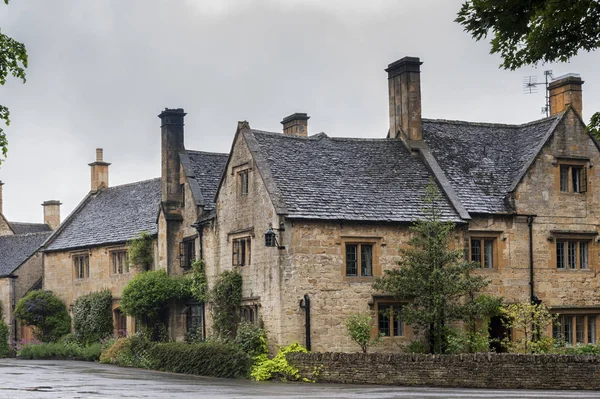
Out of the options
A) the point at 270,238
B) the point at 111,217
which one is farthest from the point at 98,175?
the point at 270,238

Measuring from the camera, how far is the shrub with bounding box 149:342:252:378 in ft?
116

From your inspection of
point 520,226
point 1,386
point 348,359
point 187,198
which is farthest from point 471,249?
point 1,386

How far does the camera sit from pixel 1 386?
2914 cm

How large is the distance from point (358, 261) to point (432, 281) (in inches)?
120

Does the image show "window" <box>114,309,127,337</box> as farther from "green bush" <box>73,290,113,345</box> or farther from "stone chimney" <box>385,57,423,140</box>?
"stone chimney" <box>385,57,423,140</box>

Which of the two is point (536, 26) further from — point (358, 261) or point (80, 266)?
point (80, 266)

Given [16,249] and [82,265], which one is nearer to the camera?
[82,265]

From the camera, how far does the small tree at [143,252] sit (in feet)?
160

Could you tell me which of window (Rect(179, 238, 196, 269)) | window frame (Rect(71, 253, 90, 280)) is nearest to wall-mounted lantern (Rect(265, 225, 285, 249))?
window (Rect(179, 238, 196, 269))

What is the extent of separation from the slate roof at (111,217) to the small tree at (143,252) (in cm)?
47

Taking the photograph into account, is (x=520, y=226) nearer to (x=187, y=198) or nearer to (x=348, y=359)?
(x=348, y=359)

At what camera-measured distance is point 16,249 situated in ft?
207

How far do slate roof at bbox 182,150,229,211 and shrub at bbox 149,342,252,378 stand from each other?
7366mm

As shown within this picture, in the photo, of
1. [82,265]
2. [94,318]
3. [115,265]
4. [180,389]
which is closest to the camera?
[180,389]
